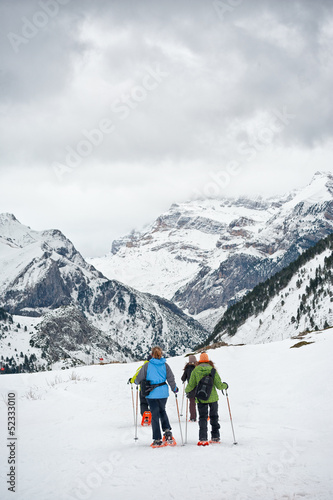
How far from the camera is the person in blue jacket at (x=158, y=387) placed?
421 inches

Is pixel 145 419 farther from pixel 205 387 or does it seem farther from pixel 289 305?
pixel 289 305

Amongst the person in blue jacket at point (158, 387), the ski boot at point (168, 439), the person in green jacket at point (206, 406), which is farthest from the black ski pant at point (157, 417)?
the person in green jacket at point (206, 406)

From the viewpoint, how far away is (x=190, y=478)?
24.6ft

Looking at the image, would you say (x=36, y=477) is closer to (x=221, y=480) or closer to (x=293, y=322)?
(x=221, y=480)

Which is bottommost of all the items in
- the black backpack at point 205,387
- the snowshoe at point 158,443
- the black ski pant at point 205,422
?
the snowshoe at point 158,443

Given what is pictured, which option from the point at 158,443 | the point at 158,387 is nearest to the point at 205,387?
the point at 158,387

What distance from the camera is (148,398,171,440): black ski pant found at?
1045 cm

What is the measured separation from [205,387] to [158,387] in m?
1.49

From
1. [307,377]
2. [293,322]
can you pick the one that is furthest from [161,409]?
[293,322]

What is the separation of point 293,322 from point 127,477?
358 feet

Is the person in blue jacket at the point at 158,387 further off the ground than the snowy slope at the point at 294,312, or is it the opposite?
the snowy slope at the point at 294,312

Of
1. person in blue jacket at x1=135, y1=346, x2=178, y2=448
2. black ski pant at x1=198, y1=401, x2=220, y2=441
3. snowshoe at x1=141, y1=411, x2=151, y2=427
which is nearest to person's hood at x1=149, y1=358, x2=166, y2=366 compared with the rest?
person in blue jacket at x1=135, y1=346, x2=178, y2=448

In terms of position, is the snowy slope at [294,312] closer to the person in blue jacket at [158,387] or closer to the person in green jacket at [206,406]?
the person in green jacket at [206,406]

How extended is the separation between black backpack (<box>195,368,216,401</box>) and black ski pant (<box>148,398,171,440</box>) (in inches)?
44.9
